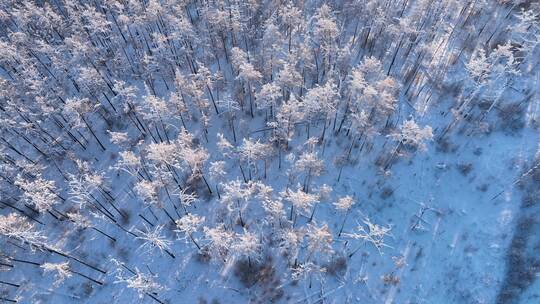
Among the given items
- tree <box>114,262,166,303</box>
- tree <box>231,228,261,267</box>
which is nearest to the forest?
tree <box>114,262,166,303</box>

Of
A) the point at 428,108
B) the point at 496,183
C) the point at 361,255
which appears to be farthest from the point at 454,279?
the point at 428,108

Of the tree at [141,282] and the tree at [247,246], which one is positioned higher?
the tree at [247,246]

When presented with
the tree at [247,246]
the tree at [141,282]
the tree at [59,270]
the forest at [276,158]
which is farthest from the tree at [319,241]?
the tree at [59,270]

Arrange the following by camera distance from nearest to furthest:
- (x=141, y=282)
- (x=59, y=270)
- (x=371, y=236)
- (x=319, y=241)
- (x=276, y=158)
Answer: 1. (x=141, y=282)
2. (x=319, y=241)
3. (x=59, y=270)
4. (x=371, y=236)
5. (x=276, y=158)

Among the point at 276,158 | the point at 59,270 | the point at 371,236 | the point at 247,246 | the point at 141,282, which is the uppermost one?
the point at 247,246

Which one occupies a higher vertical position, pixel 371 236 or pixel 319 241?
pixel 319 241

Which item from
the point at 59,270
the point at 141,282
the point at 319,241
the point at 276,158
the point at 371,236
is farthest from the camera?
the point at 276,158

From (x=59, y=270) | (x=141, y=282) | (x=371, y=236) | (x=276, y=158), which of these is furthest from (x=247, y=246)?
(x=59, y=270)

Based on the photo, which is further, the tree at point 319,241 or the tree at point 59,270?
the tree at point 59,270

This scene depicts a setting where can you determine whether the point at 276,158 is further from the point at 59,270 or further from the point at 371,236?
the point at 59,270

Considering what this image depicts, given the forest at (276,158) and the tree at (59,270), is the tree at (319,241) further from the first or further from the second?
the tree at (59,270)
